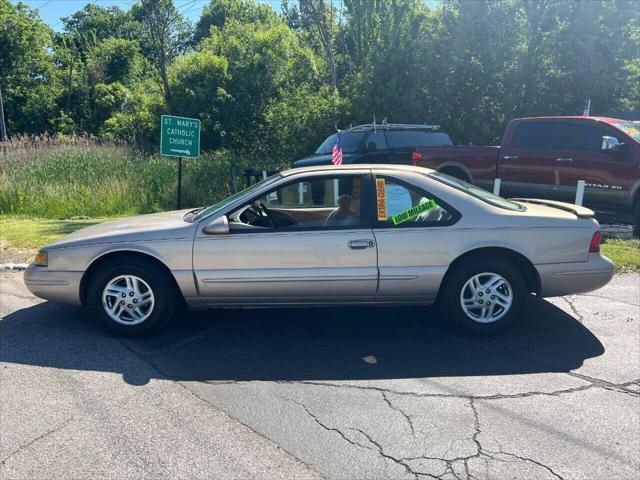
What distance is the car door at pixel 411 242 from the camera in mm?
5117

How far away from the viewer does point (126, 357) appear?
16.0 feet

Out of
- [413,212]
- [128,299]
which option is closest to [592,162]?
[413,212]

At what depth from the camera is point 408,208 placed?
5.21m

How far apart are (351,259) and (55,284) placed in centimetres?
268

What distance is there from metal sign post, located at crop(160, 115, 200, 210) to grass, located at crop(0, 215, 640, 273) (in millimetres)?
2498

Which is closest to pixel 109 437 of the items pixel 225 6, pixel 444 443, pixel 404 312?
pixel 444 443

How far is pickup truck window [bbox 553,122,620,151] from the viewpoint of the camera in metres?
10.2

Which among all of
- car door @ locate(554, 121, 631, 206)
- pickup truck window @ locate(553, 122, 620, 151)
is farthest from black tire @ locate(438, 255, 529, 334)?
pickup truck window @ locate(553, 122, 620, 151)

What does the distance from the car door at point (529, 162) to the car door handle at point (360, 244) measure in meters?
6.55

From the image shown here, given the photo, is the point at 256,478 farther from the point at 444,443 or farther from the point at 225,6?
the point at 225,6

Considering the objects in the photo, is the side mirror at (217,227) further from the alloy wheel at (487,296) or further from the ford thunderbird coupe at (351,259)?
the alloy wheel at (487,296)

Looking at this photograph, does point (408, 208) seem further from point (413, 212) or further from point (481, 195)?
point (481, 195)

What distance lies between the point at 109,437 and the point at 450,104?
1759cm

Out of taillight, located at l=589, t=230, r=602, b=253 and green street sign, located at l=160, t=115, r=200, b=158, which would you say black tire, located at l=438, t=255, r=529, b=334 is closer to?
taillight, located at l=589, t=230, r=602, b=253
